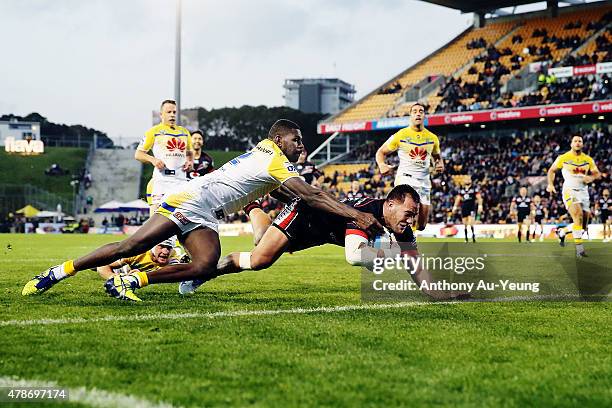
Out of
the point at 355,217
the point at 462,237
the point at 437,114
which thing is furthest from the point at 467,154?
the point at 355,217

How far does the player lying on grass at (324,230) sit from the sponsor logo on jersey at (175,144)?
3.94 meters

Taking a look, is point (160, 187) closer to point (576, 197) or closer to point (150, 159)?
point (150, 159)

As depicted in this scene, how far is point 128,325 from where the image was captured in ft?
18.7

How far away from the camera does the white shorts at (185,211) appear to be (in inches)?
260

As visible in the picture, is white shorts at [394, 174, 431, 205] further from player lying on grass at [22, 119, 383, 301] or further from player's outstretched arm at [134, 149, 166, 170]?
player lying on grass at [22, 119, 383, 301]

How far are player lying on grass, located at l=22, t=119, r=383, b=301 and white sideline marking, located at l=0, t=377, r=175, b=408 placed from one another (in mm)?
2873

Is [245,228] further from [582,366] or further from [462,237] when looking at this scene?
[582,366]

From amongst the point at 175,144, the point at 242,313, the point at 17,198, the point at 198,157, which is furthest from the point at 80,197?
the point at 242,313

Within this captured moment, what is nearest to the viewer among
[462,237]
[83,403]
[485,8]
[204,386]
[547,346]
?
[83,403]

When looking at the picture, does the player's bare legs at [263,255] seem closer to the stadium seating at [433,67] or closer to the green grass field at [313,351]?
the green grass field at [313,351]

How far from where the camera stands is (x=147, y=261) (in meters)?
9.05

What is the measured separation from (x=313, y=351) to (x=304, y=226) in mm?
2847

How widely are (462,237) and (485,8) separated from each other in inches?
1022

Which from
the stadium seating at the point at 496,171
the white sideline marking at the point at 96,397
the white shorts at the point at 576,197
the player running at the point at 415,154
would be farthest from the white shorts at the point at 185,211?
the stadium seating at the point at 496,171
